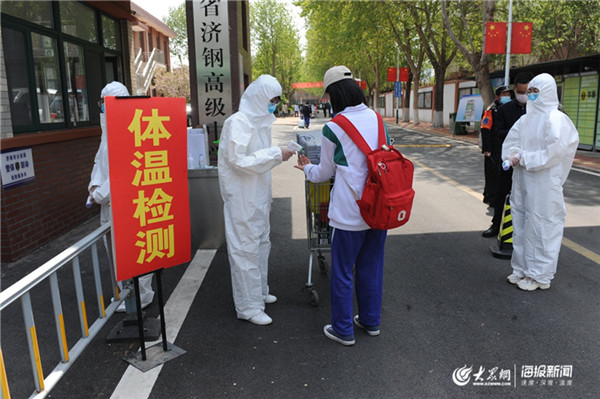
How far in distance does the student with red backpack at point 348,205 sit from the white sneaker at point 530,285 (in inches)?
66.7

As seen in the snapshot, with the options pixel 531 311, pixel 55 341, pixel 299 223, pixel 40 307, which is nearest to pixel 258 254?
pixel 55 341

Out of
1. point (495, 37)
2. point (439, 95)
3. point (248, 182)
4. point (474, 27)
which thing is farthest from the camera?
point (439, 95)

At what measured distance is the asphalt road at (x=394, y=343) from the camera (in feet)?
9.54

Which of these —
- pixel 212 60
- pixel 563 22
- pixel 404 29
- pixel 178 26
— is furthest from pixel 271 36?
pixel 212 60

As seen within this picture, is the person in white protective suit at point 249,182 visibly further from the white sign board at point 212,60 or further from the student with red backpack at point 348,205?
the white sign board at point 212,60

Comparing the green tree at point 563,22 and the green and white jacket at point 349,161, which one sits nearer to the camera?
the green and white jacket at point 349,161

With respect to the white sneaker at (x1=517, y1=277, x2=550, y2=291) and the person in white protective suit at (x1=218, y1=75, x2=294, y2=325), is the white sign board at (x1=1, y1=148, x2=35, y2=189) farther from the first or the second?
the white sneaker at (x1=517, y1=277, x2=550, y2=291)

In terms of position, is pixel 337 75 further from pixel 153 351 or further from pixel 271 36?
pixel 271 36

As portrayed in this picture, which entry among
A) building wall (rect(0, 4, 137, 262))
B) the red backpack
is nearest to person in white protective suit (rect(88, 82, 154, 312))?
the red backpack

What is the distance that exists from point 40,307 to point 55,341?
716 millimetres

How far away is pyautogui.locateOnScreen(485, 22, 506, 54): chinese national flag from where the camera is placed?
14.5 m

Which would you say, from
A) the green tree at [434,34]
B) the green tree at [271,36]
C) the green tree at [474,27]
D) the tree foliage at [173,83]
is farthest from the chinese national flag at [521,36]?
the green tree at [271,36]

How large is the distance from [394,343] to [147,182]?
2.07 m

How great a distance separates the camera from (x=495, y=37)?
14.6 m
